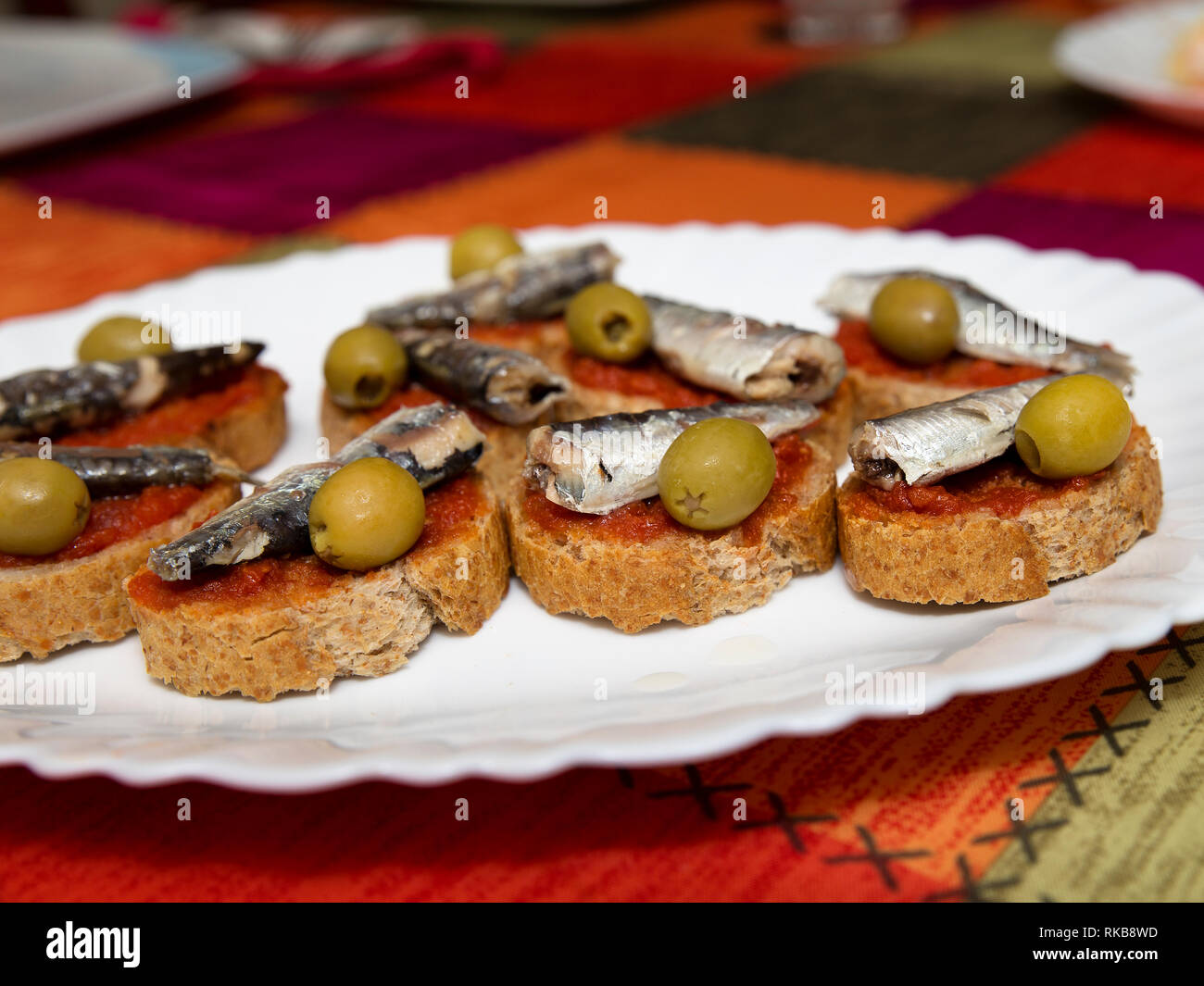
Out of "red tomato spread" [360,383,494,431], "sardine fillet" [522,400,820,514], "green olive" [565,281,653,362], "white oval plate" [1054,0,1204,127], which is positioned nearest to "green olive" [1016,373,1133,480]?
"sardine fillet" [522,400,820,514]

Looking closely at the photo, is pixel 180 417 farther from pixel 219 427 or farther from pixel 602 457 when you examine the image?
pixel 602 457

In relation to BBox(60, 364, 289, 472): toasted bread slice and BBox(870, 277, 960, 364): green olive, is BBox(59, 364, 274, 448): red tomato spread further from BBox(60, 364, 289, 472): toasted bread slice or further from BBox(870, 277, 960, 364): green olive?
BBox(870, 277, 960, 364): green olive

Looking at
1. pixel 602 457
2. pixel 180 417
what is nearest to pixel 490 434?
pixel 602 457

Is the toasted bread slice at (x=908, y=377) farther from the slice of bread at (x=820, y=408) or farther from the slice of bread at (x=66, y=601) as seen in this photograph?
the slice of bread at (x=66, y=601)

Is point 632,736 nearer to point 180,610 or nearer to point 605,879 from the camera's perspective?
point 605,879

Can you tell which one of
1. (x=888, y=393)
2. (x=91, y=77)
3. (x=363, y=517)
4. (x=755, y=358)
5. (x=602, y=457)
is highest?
(x=91, y=77)

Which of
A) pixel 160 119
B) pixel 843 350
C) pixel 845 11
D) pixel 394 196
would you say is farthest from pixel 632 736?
pixel 845 11
